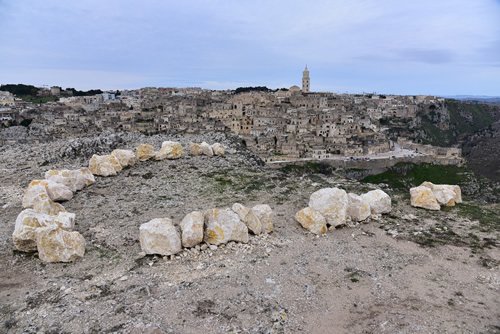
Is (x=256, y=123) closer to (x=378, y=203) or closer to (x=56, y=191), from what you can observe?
(x=378, y=203)

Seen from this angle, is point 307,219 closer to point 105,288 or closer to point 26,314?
point 105,288

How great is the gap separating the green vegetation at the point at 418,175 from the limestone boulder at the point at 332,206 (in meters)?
47.5

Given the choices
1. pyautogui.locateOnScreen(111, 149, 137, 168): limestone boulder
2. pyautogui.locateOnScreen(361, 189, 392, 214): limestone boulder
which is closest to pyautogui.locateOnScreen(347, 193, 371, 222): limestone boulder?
pyautogui.locateOnScreen(361, 189, 392, 214): limestone boulder

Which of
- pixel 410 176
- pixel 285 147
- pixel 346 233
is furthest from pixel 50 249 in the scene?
pixel 410 176

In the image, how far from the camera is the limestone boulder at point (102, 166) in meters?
19.3

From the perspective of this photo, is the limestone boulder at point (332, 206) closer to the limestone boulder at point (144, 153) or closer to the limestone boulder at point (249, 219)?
the limestone boulder at point (249, 219)

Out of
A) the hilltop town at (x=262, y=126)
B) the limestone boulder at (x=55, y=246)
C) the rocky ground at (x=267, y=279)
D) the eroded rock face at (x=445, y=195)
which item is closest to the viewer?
the rocky ground at (x=267, y=279)

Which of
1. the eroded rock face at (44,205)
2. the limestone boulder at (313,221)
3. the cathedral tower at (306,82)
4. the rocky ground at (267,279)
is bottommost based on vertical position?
the rocky ground at (267,279)

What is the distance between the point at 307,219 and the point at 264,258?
10.3 feet

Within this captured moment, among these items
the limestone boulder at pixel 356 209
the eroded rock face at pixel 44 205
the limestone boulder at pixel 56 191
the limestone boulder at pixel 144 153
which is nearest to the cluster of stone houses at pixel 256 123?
the limestone boulder at pixel 144 153

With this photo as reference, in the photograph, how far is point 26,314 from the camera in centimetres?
768

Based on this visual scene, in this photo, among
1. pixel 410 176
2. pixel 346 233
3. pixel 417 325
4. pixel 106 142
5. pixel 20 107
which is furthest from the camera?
pixel 20 107

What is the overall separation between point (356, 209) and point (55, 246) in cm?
1164

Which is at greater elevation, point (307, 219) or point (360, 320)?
point (307, 219)
